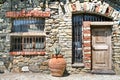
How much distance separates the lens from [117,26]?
7.95m

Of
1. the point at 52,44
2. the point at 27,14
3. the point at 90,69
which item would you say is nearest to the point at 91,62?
the point at 90,69

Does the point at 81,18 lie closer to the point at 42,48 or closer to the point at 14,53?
the point at 42,48

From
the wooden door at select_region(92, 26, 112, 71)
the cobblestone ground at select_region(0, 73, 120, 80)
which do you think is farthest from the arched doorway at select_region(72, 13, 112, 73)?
the cobblestone ground at select_region(0, 73, 120, 80)

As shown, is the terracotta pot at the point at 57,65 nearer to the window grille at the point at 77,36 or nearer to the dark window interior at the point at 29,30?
the window grille at the point at 77,36

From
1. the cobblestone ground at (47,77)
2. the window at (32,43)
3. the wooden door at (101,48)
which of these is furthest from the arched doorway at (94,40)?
the window at (32,43)

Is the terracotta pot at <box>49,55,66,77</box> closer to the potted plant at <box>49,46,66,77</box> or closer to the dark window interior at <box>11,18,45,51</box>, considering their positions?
the potted plant at <box>49,46,66,77</box>

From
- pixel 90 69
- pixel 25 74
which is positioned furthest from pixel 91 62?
pixel 25 74

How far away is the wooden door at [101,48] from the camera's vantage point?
26.8 ft

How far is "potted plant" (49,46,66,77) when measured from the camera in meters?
7.49

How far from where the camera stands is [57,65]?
7.48 meters

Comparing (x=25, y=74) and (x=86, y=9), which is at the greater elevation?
(x=86, y=9)

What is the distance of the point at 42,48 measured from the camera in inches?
327

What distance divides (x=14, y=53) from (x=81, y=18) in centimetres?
271

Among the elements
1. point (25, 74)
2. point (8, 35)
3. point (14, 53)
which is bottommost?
point (25, 74)
